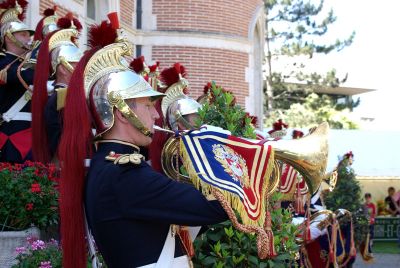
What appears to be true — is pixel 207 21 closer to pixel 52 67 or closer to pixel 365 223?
pixel 365 223

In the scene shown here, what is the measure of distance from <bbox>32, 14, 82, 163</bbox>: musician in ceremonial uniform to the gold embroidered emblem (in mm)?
2003

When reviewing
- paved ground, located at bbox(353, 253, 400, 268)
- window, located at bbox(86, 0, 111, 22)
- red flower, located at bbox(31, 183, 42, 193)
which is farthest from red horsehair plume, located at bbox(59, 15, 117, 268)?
paved ground, located at bbox(353, 253, 400, 268)

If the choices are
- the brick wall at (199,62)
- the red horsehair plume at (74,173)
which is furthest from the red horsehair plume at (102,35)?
the brick wall at (199,62)

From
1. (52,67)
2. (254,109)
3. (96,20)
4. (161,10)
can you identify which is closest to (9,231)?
(52,67)

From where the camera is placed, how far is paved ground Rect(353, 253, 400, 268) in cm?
1473

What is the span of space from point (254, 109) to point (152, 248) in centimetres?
1300

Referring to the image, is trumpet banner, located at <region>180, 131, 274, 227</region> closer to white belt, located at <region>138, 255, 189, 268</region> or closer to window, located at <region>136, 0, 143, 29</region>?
white belt, located at <region>138, 255, 189, 268</region>

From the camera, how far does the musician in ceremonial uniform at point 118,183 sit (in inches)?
118

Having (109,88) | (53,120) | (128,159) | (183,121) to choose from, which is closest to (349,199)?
(183,121)

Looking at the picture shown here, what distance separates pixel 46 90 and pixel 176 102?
1.36 meters

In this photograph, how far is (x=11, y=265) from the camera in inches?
182

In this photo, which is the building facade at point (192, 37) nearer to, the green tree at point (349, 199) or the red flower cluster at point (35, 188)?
the green tree at point (349, 199)

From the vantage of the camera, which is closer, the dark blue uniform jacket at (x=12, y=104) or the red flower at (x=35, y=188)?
the red flower at (x=35, y=188)

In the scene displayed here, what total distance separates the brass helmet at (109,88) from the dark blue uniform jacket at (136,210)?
221mm
